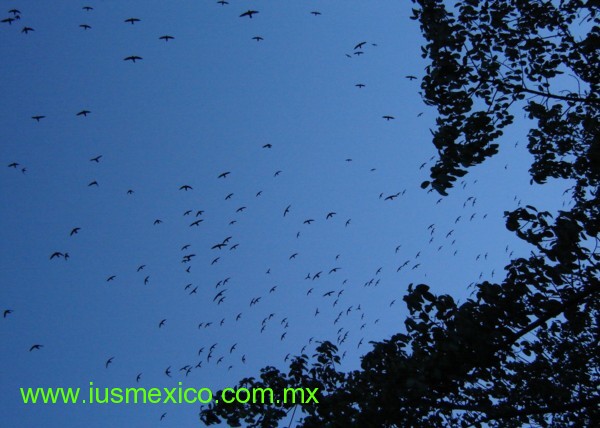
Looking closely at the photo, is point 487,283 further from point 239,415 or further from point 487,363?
point 239,415

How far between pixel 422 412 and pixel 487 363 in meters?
1.13

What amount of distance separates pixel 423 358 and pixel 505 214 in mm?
2279

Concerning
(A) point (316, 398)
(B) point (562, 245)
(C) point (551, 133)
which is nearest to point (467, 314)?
(B) point (562, 245)

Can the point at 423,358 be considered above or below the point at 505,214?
below

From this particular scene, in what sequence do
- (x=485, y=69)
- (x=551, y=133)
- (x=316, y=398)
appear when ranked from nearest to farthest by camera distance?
1. (x=316, y=398)
2. (x=485, y=69)
3. (x=551, y=133)

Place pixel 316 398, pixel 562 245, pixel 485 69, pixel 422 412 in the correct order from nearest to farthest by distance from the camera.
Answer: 1. pixel 562 245
2. pixel 422 412
3. pixel 316 398
4. pixel 485 69

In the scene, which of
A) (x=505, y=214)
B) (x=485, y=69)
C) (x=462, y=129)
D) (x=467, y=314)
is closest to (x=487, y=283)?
(x=467, y=314)

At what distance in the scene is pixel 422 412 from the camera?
872 centimetres

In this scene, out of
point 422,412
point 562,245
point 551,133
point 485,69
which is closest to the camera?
point 562,245

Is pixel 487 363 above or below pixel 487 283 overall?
below

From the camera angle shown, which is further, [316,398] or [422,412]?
[316,398]

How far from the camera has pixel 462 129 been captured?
31.8 feet

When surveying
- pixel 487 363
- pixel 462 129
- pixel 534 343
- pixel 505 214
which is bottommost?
pixel 487 363

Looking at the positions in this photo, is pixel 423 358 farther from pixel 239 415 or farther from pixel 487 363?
pixel 239 415
